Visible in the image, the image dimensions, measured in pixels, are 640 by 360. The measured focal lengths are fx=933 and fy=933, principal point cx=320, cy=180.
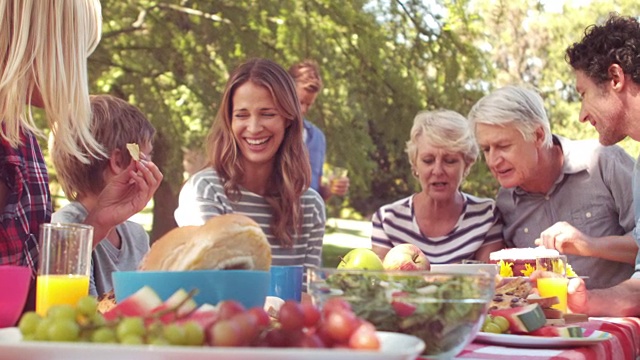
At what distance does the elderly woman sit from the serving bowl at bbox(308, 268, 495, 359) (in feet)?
8.03

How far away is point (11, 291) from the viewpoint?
135cm

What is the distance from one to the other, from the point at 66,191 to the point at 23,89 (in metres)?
1.35

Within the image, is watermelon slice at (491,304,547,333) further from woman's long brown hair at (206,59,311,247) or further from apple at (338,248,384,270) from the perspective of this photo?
woman's long brown hair at (206,59,311,247)

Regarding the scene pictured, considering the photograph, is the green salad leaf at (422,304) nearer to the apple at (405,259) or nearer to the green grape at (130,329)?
the green grape at (130,329)

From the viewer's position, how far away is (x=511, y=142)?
3686 mm

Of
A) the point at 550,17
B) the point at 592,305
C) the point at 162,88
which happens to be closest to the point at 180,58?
the point at 162,88

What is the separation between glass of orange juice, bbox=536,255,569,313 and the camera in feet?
8.05

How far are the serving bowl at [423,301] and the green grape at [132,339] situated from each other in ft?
1.41

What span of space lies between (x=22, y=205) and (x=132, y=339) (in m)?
1.06

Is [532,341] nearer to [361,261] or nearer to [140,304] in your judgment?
[361,261]

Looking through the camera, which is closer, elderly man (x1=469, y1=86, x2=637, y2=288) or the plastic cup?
the plastic cup

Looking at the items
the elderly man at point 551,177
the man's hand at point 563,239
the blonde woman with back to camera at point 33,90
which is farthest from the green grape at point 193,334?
the elderly man at point 551,177

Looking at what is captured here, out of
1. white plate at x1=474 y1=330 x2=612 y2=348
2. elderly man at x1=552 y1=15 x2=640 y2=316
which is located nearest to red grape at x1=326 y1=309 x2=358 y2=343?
white plate at x1=474 y1=330 x2=612 y2=348

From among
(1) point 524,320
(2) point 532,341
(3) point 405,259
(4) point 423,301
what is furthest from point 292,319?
(3) point 405,259
